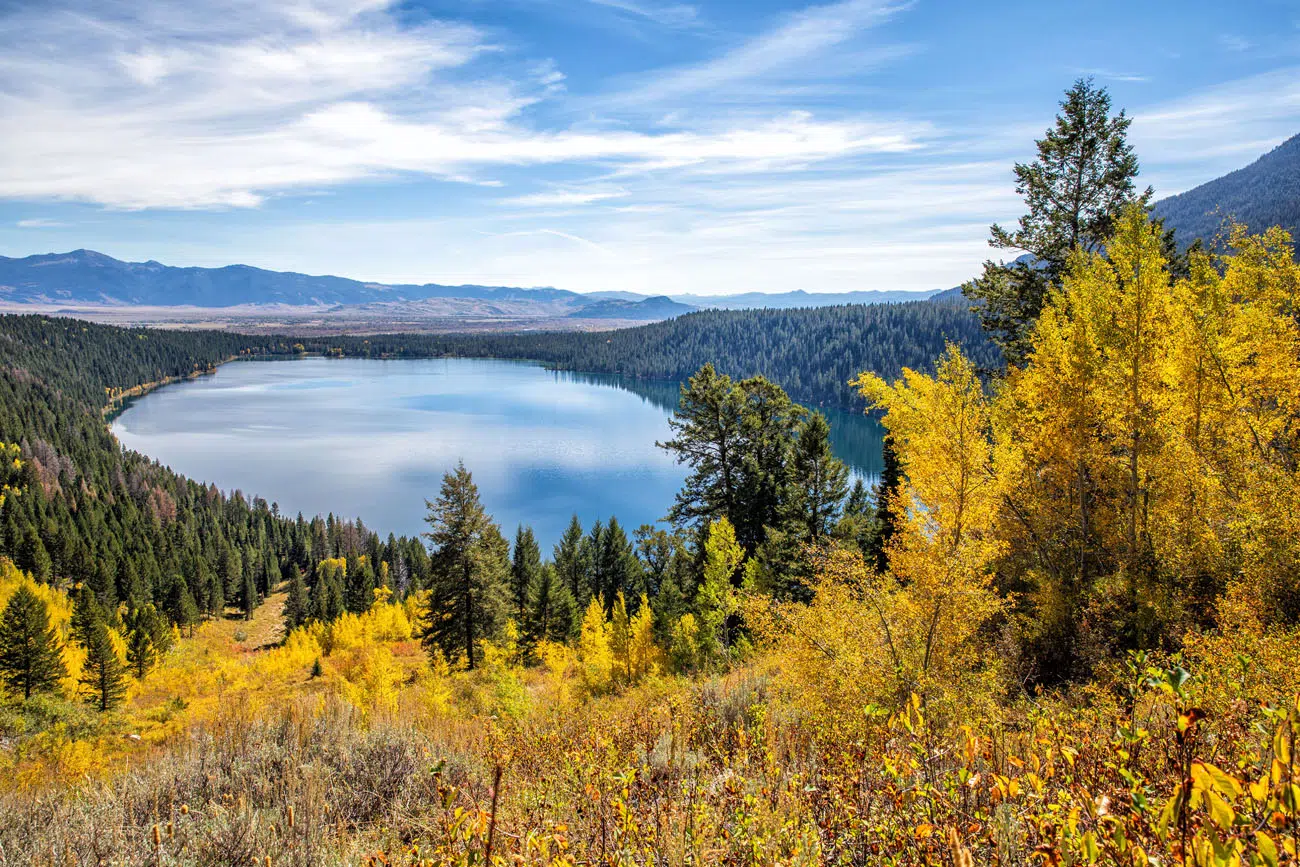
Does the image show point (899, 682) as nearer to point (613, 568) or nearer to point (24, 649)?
point (613, 568)

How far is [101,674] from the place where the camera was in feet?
113

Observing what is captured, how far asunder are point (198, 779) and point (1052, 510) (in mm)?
14008

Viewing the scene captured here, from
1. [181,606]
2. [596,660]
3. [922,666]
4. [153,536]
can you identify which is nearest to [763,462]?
[596,660]

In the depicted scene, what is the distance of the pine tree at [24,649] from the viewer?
32469 mm

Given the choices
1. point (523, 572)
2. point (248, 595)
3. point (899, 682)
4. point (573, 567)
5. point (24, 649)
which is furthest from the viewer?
point (248, 595)

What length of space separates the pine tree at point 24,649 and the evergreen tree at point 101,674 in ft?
5.40

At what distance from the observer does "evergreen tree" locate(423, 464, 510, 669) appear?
926 inches

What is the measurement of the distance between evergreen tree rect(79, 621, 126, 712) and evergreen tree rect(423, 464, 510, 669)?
23.3 metres

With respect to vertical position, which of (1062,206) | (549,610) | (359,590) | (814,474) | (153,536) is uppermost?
(1062,206)

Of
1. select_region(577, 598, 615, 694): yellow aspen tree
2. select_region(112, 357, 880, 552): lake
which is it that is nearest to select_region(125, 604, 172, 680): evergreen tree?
select_region(112, 357, 880, 552): lake

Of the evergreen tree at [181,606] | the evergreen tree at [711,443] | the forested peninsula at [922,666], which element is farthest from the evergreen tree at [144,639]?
the evergreen tree at [711,443]

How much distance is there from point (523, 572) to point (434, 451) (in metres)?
71.9

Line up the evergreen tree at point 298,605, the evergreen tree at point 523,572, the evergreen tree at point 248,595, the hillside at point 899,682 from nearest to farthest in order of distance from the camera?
the hillside at point 899,682, the evergreen tree at point 523,572, the evergreen tree at point 298,605, the evergreen tree at point 248,595

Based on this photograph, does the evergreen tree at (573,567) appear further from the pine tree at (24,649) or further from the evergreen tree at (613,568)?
the pine tree at (24,649)
